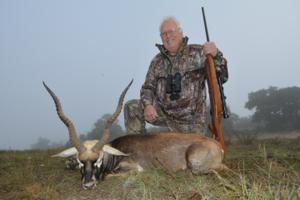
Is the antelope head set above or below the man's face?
below

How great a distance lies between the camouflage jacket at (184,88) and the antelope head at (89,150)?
1.56 m

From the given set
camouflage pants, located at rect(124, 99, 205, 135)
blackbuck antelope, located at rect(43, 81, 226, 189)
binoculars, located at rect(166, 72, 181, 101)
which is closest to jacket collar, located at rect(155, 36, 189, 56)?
binoculars, located at rect(166, 72, 181, 101)

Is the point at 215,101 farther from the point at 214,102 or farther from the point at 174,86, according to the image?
the point at 174,86

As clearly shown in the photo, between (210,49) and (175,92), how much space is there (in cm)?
97

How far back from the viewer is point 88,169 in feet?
16.9

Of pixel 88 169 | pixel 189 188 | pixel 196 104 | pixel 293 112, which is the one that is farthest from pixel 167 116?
pixel 293 112

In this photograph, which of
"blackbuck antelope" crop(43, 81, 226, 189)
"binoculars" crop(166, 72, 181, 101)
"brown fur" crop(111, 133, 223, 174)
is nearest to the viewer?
"blackbuck antelope" crop(43, 81, 226, 189)

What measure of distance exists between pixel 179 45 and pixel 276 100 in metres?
26.0

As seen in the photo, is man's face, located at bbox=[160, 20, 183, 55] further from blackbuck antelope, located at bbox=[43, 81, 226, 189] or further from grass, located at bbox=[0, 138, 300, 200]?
grass, located at bbox=[0, 138, 300, 200]

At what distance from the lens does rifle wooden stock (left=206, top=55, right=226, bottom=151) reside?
20.2 ft

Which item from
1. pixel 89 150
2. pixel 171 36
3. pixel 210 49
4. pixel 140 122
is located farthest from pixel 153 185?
pixel 171 36

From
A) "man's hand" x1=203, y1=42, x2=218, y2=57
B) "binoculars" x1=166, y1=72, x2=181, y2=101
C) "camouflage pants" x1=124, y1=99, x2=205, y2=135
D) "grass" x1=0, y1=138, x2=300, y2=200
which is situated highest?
"man's hand" x1=203, y1=42, x2=218, y2=57

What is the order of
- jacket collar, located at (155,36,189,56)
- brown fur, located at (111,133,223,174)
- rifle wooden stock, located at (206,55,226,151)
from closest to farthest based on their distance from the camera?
brown fur, located at (111,133,223,174)
rifle wooden stock, located at (206,55,226,151)
jacket collar, located at (155,36,189,56)

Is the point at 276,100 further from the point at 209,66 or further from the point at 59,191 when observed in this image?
the point at 59,191
